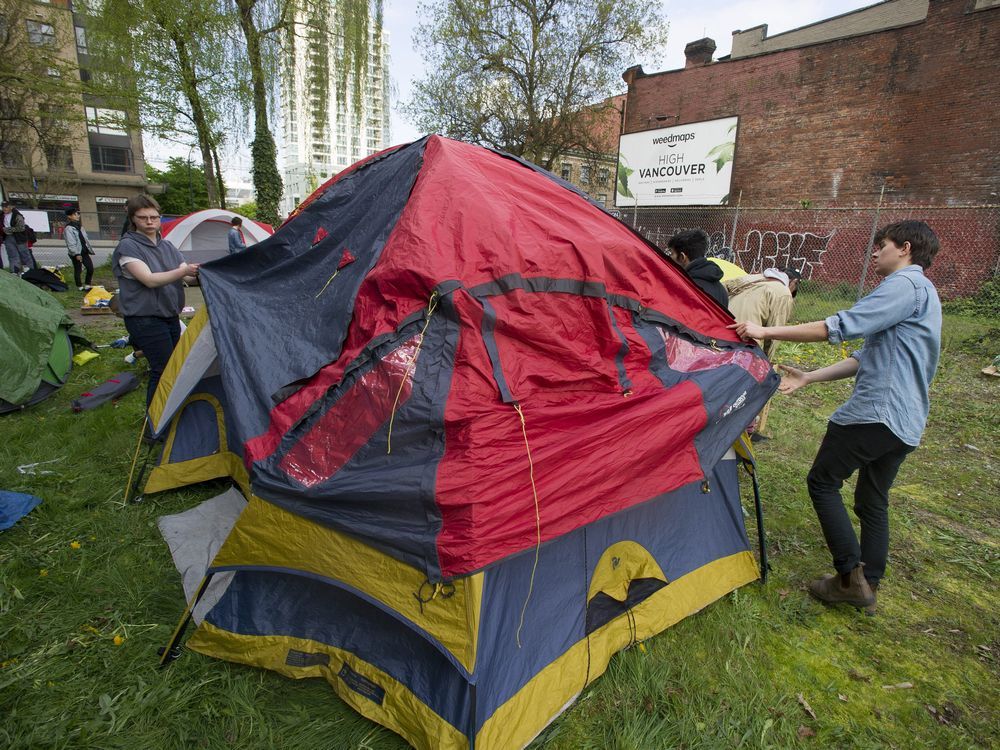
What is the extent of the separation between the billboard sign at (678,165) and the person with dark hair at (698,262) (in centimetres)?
1430

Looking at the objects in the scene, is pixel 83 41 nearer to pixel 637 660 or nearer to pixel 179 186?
pixel 179 186

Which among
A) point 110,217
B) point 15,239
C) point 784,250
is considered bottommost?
point 15,239

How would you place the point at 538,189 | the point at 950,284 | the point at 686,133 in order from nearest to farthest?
the point at 538,189
the point at 950,284
the point at 686,133

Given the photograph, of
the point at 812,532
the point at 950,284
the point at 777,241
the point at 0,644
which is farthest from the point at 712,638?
the point at 777,241

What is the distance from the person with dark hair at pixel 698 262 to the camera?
3490 millimetres

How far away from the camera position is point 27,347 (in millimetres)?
5184

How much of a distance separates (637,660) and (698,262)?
8.06 feet

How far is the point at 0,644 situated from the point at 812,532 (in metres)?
4.65

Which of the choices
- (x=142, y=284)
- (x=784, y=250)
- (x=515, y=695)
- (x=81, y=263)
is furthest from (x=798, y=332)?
(x=784, y=250)

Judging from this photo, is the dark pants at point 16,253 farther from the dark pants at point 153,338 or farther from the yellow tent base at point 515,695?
the yellow tent base at point 515,695

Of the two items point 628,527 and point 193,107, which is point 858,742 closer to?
point 628,527

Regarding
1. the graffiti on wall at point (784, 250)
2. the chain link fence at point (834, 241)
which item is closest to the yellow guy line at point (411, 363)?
the chain link fence at point (834, 241)

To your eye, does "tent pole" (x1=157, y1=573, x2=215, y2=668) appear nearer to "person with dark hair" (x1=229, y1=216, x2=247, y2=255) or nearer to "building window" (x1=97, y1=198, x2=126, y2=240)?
"person with dark hair" (x1=229, y1=216, x2=247, y2=255)

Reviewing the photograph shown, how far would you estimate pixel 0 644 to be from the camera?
241cm
